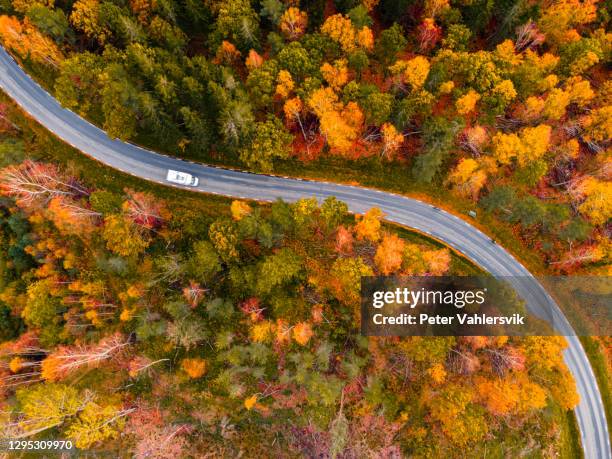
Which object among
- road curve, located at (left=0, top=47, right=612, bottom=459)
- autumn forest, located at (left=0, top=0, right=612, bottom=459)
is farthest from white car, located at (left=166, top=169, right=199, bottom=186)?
autumn forest, located at (left=0, top=0, right=612, bottom=459)

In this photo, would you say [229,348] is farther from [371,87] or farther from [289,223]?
[371,87]

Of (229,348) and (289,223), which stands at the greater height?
(289,223)

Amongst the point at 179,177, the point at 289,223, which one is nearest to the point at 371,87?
the point at 289,223

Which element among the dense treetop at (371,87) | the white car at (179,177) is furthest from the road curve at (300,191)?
the dense treetop at (371,87)

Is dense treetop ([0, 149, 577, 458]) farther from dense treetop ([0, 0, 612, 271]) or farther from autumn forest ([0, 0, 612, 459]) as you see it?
dense treetop ([0, 0, 612, 271])

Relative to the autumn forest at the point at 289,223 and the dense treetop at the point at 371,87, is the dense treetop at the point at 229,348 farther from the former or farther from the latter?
the dense treetop at the point at 371,87

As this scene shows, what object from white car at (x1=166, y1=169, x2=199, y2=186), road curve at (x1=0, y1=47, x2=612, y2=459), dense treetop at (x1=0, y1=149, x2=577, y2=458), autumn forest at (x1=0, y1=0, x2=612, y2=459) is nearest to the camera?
autumn forest at (x1=0, y1=0, x2=612, y2=459)

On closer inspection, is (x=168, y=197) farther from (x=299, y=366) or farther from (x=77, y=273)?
(x=299, y=366)

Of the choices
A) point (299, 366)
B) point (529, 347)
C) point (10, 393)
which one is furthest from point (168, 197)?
point (529, 347)
